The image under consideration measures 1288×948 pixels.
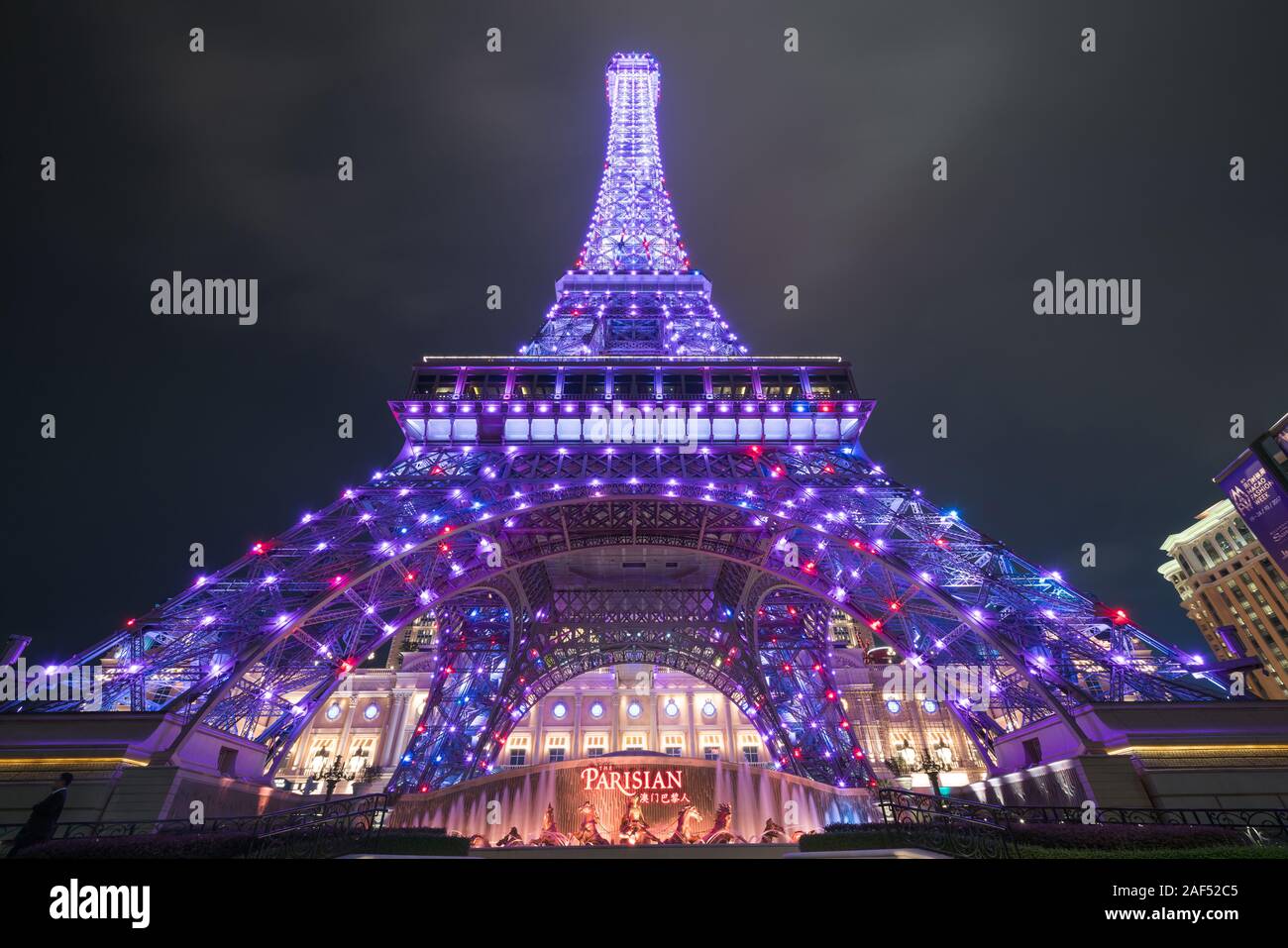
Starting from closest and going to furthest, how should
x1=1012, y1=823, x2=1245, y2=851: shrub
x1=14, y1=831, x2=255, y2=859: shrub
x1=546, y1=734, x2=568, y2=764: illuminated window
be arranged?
x1=14, y1=831, x2=255, y2=859: shrub
x1=1012, y1=823, x2=1245, y2=851: shrub
x1=546, y1=734, x2=568, y2=764: illuminated window

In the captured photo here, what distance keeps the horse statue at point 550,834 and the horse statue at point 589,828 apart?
642 millimetres

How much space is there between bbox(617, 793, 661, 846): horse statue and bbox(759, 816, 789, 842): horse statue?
4.14 m

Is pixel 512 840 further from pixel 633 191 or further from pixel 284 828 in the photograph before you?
pixel 633 191

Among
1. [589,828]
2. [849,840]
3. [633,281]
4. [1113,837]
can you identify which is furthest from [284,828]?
[633,281]

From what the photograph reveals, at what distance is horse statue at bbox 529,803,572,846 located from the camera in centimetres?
2306

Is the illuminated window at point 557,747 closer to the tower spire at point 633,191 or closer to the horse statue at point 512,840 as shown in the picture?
the horse statue at point 512,840

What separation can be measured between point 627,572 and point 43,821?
31.0m

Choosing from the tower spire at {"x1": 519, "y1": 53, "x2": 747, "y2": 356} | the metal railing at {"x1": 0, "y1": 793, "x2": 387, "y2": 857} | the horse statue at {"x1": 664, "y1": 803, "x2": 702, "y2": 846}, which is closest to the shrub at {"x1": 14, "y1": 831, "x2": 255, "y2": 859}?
the metal railing at {"x1": 0, "y1": 793, "x2": 387, "y2": 857}

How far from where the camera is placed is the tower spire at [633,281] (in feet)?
125

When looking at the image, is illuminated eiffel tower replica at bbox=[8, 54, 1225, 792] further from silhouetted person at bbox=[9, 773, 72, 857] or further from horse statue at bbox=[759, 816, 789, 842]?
horse statue at bbox=[759, 816, 789, 842]

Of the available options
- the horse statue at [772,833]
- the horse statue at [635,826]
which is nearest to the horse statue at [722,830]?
the horse statue at [772,833]

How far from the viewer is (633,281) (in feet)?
143
